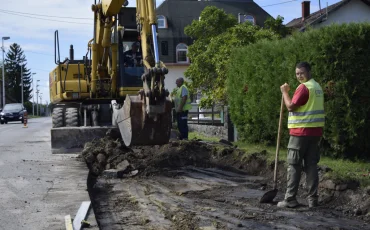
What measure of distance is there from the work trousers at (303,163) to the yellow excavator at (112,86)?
3.10 m

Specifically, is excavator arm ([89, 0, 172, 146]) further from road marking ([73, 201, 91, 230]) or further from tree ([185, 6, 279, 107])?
tree ([185, 6, 279, 107])

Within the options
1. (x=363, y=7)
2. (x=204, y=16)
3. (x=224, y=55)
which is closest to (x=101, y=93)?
(x=224, y=55)

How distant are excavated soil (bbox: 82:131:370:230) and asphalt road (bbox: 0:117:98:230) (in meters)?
0.34

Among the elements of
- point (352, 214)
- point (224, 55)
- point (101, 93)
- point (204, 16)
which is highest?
point (204, 16)

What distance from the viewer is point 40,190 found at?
8.55 m

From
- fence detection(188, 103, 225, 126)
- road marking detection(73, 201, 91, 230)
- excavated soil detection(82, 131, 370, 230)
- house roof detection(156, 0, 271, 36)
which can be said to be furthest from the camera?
house roof detection(156, 0, 271, 36)

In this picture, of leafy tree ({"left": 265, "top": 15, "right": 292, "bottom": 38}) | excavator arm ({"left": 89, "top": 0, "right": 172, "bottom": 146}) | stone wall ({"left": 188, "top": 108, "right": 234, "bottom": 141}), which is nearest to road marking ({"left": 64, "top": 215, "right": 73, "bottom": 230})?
excavator arm ({"left": 89, "top": 0, "right": 172, "bottom": 146})

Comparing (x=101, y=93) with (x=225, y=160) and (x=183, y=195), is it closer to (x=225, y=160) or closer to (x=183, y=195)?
(x=225, y=160)

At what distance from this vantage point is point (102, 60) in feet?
52.2

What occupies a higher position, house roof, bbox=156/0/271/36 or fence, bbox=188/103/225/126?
house roof, bbox=156/0/271/36

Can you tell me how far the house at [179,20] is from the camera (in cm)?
5901

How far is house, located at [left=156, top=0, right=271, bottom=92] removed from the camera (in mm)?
59013

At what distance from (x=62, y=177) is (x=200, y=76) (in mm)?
19239

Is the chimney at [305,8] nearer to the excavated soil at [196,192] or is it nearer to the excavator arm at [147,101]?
the excavator arm at [147,101]
